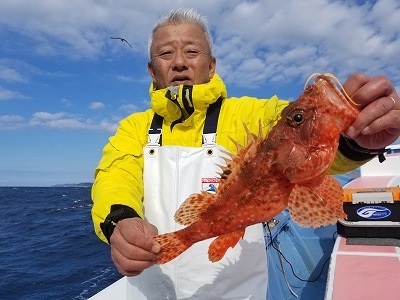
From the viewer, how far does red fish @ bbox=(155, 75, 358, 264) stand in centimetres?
221

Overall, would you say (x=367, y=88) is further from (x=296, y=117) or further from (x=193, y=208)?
(x=193, y=208)

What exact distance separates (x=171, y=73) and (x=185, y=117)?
0.51 metres

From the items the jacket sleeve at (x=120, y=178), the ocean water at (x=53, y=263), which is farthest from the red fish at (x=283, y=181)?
the ocean water at (x=53, y=263)

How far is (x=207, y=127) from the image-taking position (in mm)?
3600

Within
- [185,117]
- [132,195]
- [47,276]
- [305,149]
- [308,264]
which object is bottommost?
[47,276]

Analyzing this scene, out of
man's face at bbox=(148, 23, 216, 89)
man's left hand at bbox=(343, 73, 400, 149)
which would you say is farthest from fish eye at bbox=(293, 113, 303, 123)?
man's face at bbox=(148, 23, 216, 89)

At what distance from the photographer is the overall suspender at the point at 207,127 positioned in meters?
3.54

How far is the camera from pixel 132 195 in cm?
304

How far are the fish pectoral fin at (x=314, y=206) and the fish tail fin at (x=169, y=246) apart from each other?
83cm

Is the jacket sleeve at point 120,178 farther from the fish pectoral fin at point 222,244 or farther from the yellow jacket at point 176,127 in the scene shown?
the fish pectoral fin at point 222,244

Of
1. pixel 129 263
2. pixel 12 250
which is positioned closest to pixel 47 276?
pixel 12 250

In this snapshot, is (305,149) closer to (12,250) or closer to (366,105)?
(366,105)

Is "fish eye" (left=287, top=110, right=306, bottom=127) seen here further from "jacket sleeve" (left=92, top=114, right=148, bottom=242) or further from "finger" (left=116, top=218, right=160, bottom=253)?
"jacket sleeve" (left=92, top=114, right=148, bottom=242)

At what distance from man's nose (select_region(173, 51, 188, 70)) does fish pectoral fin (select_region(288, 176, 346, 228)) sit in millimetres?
1950
